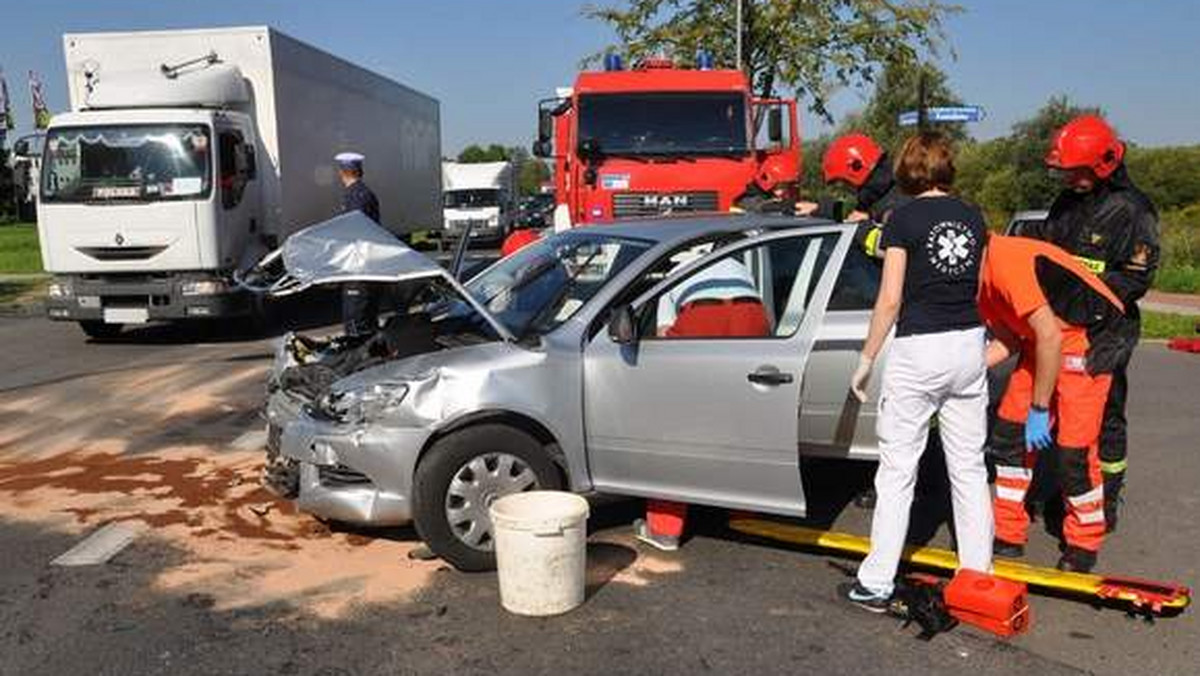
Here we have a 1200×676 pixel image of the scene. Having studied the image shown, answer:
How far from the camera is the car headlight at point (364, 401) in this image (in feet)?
15.4

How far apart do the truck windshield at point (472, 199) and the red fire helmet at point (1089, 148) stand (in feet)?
110

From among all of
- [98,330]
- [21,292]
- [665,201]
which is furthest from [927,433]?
[21,292]

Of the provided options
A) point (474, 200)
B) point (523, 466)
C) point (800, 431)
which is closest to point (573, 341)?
point (523, 466)

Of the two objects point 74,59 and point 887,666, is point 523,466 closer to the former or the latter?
point 887,666

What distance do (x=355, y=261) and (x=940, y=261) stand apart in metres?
2.49

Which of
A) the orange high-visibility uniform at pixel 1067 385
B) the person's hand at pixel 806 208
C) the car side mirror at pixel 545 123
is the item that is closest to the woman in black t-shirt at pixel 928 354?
the orange high-visibility uniform at pixel 1067 385

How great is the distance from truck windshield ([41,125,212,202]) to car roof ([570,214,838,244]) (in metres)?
7.82

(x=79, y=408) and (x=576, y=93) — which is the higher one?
(x=576, y=93)

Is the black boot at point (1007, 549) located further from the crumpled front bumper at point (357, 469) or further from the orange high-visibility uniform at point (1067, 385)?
the crumpled front bumper at point (357, 469)

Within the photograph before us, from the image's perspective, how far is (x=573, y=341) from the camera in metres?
4.87

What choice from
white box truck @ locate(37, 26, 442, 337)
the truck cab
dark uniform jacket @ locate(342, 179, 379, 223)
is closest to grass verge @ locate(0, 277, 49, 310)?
white box truck @ locate(37, 26, 442, 337)

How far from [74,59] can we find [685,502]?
11.7 meters

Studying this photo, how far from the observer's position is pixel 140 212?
12.3 m

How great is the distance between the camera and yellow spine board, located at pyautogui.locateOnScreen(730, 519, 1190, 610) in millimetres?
4336
